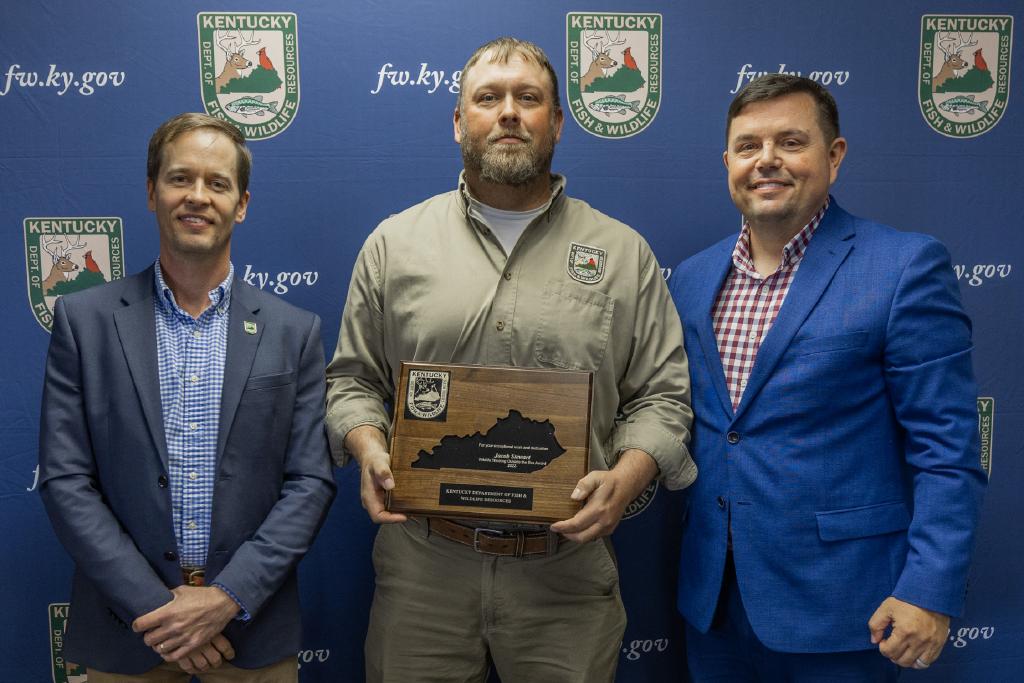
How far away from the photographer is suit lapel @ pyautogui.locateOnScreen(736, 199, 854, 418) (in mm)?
1748

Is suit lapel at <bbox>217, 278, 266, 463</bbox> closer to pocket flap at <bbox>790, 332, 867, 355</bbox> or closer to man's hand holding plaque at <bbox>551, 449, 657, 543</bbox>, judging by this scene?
man's hand holding plaque at <bbox>551, 449, 657, 543</bbox>

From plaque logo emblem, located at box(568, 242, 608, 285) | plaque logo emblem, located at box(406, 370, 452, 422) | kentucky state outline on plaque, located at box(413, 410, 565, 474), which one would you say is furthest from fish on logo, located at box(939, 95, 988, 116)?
plaque logo emblem, located at box(406, 370, 452, 422)

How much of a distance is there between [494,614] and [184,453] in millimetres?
786

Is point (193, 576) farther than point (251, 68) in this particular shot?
No

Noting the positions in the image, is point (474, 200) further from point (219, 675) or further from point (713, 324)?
point (219, 675)

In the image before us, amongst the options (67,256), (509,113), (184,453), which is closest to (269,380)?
(184,453)

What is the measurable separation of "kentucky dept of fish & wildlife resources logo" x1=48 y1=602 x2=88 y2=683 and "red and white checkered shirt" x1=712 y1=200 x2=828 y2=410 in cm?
200

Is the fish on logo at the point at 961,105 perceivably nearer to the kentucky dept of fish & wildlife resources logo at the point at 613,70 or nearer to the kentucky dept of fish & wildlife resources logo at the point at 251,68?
the kentucky dept of fish & wildlife resources logo at the point at 613,70

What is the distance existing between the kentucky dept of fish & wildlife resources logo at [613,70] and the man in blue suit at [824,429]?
49 centimetres

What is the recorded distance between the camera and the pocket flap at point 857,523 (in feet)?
5.65

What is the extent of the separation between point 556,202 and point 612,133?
0.51 metres

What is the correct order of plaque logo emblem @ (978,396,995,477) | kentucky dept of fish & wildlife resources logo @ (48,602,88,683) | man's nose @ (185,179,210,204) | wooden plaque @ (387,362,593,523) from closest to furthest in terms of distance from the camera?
wooden plaque @ (387,362,593,523) → man's nose @ (185,179,210,204) → kentucky dept of fish & wildlife resources logo @ (48,602,88,683) → plaque logo emblem @ (978,396,995,477)

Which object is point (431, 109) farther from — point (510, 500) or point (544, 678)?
point (544, 678)

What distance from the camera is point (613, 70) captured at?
7.65 ft
